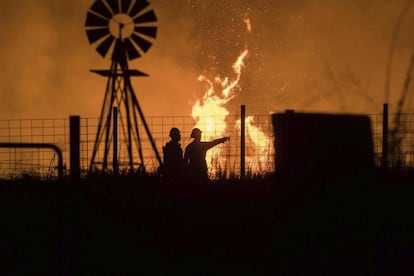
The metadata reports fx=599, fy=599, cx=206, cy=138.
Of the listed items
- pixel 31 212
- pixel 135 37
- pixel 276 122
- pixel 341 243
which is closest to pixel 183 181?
pixel 276 122

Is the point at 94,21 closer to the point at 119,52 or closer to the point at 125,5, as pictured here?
the point at 125,5

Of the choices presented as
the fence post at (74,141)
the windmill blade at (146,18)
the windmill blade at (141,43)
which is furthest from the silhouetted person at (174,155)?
the windmill blade at (146,18)

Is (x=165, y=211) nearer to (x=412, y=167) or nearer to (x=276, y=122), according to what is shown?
(x=276, y=122)

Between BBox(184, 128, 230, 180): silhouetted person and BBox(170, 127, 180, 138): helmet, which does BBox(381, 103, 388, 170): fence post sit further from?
BBox(170, 127, 180, 138): helmet

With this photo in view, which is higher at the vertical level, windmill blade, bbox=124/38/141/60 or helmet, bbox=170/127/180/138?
windmill blade, bbox=124/38/141/60

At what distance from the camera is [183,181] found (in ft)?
26.7

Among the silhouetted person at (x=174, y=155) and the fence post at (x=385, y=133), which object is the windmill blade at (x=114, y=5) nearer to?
the silhouetted person at (x=174, y=155)

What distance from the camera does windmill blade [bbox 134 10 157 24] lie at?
13977 mm

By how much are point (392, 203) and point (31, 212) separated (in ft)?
13.0

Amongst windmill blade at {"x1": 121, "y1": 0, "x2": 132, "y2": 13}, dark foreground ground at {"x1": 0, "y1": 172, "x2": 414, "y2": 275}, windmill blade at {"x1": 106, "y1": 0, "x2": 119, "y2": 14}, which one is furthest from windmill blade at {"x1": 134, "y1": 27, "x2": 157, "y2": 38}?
dark foreground ground at {"x1": 0, "y1": 172, "x2": 414, "y2": 275}

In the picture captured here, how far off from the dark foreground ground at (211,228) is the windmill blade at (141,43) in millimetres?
6489

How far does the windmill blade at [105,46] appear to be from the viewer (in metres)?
13.9

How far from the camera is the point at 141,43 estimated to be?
13992 mm

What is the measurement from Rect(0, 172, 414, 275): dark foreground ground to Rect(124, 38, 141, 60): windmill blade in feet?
20.3
